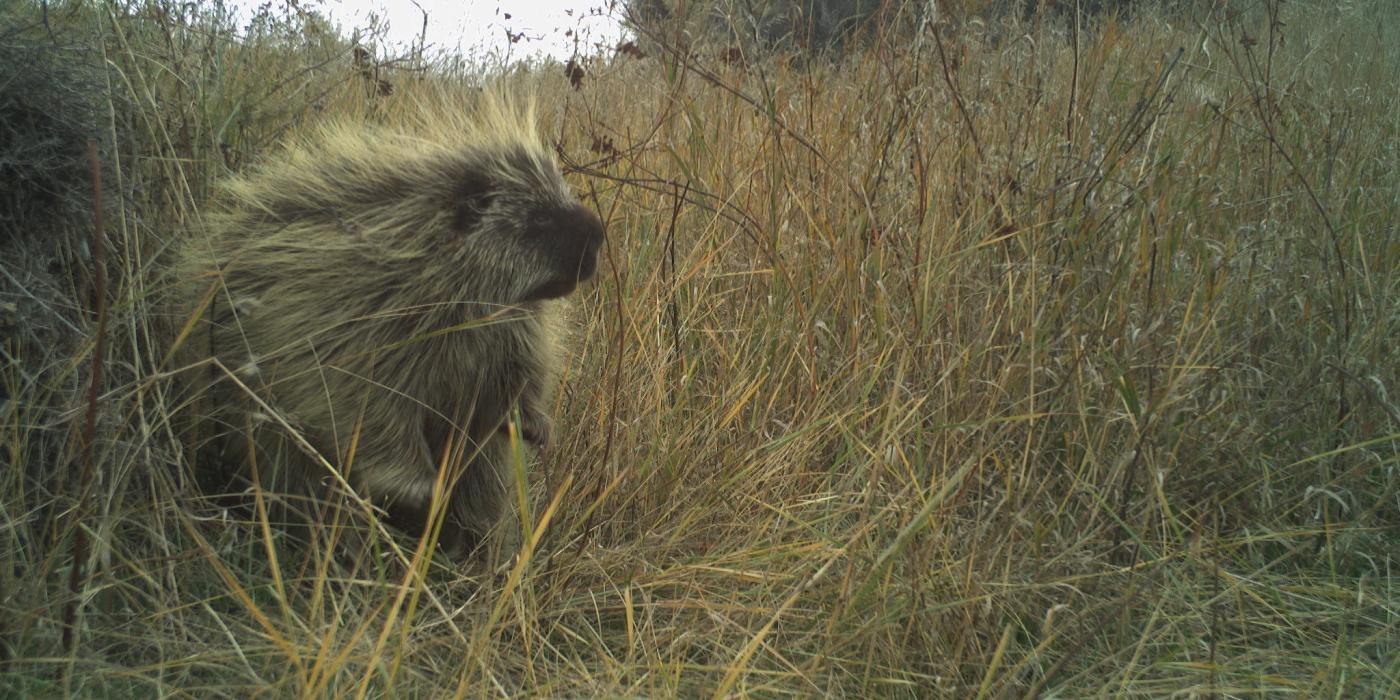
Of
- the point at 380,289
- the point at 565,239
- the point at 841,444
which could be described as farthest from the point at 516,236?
the point at 841,444

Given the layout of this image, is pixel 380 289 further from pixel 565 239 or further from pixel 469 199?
pixel 565 239

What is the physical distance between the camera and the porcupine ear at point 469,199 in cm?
221

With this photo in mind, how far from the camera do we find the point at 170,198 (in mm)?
2371

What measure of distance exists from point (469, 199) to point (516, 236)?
0.44 ft

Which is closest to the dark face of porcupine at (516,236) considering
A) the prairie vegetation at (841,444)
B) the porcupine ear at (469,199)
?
the porcupine ear at (469,199)

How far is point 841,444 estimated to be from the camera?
254 cm

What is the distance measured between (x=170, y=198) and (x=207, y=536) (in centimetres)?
85

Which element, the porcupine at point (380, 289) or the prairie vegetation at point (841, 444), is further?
the porcupine at point (380, 289)

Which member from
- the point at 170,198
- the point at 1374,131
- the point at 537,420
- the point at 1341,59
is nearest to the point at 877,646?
the point at 537,420

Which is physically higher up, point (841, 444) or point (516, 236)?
point (516, 236)

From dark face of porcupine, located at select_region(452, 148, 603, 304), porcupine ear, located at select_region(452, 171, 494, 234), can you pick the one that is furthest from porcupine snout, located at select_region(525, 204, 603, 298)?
porcupine ear, located at select_region(452, 171, 494, 234)

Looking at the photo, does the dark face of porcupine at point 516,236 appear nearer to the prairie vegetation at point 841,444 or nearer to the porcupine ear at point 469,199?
the porcupine ear at point 469,199

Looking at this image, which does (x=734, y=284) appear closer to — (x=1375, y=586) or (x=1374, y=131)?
(x=1375, y=586)

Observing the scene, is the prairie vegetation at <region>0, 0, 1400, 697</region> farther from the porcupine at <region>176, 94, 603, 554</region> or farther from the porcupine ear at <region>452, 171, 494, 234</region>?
the porcupine ear at <region>452, 171, 494, 234</region>
